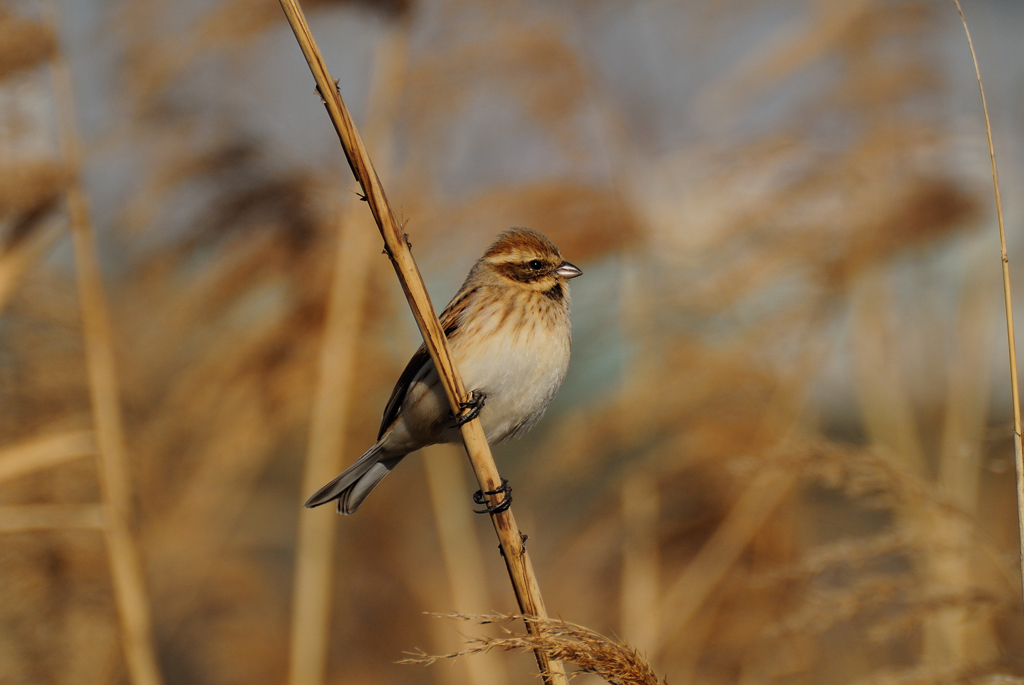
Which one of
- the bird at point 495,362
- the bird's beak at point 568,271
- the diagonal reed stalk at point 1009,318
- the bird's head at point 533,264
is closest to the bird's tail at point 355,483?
the bird at point 495,362

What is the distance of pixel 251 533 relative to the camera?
360cm

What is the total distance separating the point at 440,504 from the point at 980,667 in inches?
74.0

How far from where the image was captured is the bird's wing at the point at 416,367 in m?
2.77

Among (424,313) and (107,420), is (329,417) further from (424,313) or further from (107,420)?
(424,313)

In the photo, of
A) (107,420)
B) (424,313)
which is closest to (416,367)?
(107,420)

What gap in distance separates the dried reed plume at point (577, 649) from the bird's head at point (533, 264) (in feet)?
5.11

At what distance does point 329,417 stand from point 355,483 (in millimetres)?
271

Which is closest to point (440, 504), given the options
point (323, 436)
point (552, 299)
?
point (323, 436)

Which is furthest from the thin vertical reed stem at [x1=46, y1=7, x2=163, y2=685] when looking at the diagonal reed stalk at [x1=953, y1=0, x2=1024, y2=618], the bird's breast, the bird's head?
the diagonal reed stalk at [x1=953, y1=0, x2=1024, y2=618]

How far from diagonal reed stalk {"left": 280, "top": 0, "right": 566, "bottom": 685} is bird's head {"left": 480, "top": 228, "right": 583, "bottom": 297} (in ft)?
3.69

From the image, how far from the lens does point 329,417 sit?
273 cm

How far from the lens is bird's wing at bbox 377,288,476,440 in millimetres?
2768

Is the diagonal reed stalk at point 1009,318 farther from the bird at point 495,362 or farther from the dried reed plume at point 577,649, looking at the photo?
the bird at point 495,362

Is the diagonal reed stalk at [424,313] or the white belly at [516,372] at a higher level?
the white belly at [516,372]
